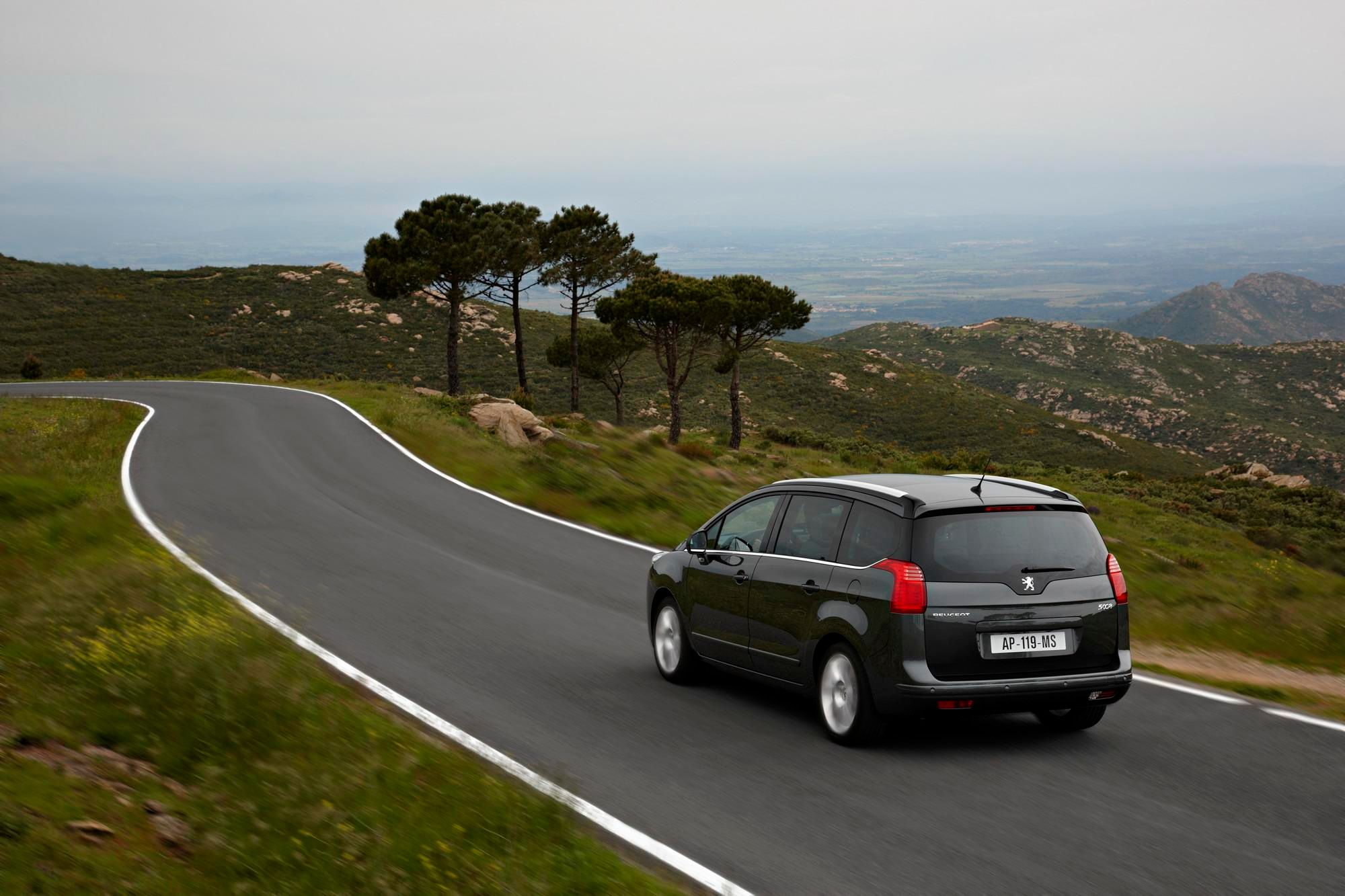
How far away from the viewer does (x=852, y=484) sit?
25.2ft

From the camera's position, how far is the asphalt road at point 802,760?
5.21 m

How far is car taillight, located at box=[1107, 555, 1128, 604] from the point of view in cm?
718

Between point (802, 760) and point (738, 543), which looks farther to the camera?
point (738, 543)

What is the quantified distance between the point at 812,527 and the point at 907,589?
1.13 meters

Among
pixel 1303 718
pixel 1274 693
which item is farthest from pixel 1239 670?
pixel 1303 718

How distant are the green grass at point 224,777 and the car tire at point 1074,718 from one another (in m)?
3.72

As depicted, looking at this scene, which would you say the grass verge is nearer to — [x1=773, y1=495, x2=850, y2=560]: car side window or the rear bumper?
the rear bumper

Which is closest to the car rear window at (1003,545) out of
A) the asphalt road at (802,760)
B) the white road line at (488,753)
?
the asphalt road at (802,760)

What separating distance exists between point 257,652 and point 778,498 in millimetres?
3727

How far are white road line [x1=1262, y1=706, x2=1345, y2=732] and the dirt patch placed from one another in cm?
161

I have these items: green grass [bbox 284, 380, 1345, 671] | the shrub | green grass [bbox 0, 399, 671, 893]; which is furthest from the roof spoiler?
the shrub

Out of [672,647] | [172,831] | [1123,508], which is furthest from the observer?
[1123,508]

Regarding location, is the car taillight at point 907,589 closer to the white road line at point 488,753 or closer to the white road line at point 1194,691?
the white road line at point 488,753

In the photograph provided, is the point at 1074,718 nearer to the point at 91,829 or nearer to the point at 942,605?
the point at 942,605
